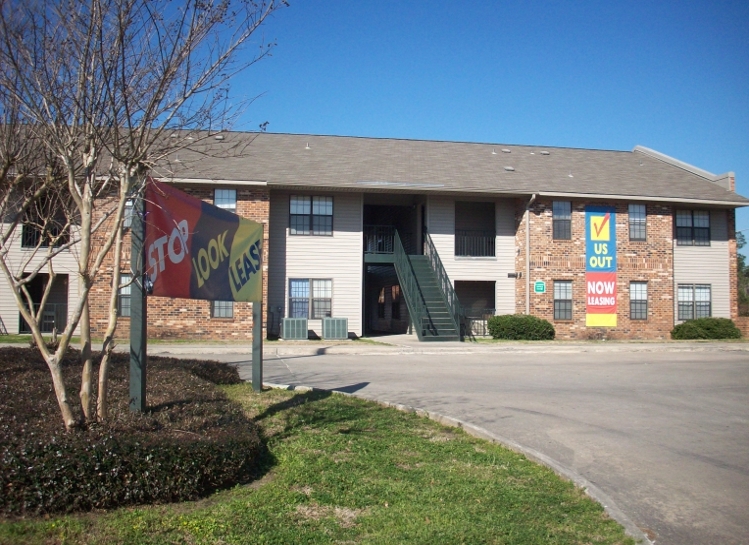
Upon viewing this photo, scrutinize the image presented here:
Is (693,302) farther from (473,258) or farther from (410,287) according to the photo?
(410,287)

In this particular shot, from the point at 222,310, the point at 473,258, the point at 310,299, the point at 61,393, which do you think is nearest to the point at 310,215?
the point at 310,299

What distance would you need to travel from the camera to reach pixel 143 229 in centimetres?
634

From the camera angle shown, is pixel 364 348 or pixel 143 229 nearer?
pixel 143 229

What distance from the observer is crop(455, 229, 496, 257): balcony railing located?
90.5 feet

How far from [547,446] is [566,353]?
13429 millimetres

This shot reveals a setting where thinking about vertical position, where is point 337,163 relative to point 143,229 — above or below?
above

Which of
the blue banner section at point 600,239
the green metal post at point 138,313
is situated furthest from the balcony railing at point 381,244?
the green metal post at point 138,313

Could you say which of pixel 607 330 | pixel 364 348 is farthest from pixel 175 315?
pixel 607 330

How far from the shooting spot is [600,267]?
86.9 ft

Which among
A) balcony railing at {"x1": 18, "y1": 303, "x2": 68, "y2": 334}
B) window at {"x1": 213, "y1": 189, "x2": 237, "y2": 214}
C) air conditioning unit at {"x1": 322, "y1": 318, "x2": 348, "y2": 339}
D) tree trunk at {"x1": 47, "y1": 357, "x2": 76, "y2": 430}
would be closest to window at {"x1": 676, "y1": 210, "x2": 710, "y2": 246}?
air conditioning unit at {"x1": 322, "y1": 318, "x2": 348, "y2": 339}

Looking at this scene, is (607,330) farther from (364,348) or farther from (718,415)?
(718,415)

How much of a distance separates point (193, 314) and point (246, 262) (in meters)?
15.1

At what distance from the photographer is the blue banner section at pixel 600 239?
26422 millimetres

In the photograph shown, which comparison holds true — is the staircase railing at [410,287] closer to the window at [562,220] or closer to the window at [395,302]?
the window at [395,302]
